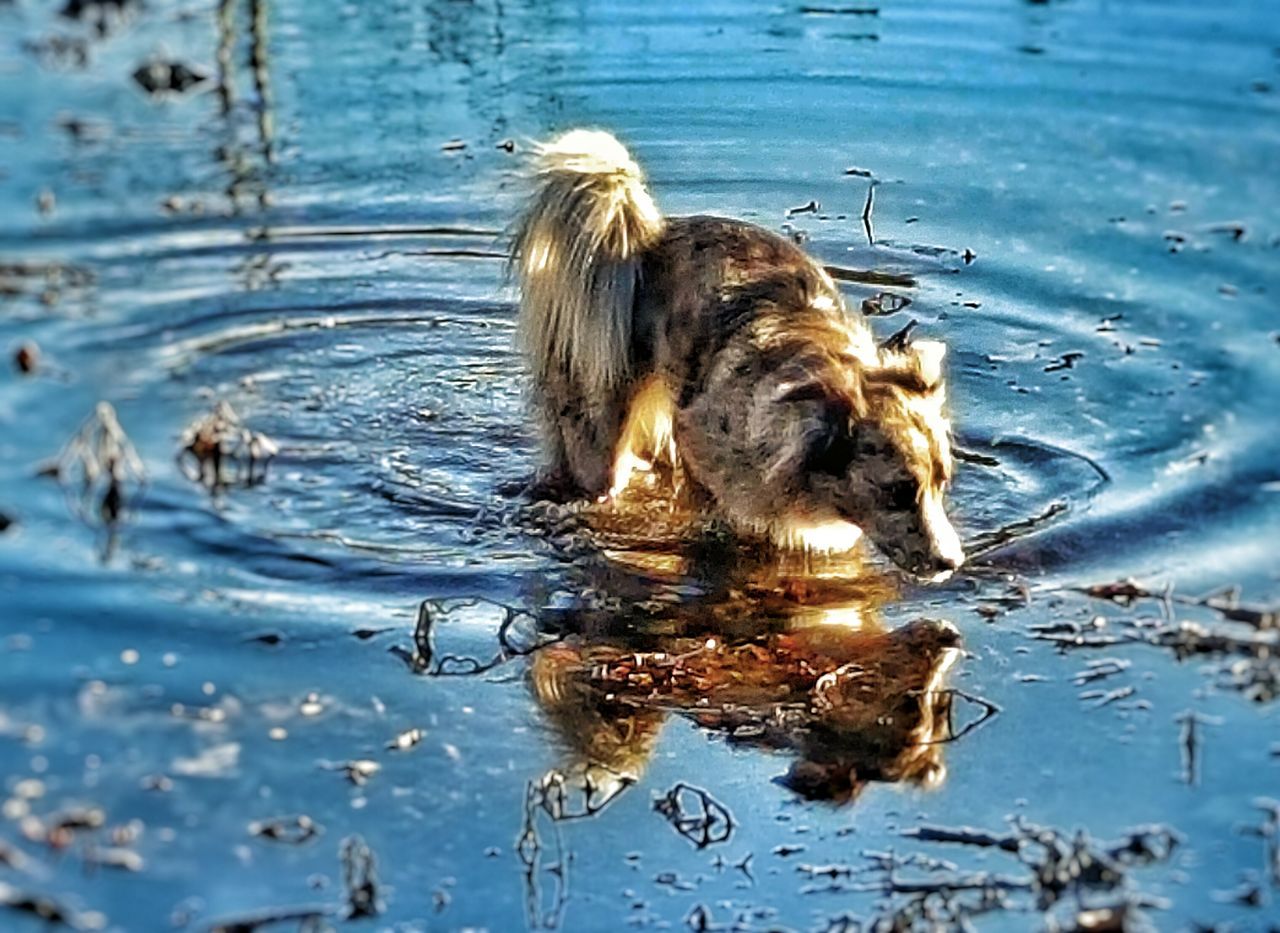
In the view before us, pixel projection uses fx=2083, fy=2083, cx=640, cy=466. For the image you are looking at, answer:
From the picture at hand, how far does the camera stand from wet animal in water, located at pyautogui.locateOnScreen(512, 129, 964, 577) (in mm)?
6852

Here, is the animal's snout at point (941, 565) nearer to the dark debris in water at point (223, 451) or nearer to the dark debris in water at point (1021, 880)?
the dark debris in water at point (1021, 880)

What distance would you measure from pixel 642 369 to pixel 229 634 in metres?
2.18

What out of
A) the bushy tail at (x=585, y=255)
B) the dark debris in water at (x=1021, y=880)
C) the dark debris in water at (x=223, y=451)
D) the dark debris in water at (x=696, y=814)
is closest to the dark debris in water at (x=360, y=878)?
the dark debris in water at (x=696, y=814)

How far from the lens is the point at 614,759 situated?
18.1 ft

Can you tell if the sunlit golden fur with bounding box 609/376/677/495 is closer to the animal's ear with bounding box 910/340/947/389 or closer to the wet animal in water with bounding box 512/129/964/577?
the wet animal in water with bounding box 512/129/964/577

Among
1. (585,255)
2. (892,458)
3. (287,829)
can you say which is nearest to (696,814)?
(287,829)

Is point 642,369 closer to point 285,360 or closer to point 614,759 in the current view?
point 285,360

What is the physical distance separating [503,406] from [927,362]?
1821 mm

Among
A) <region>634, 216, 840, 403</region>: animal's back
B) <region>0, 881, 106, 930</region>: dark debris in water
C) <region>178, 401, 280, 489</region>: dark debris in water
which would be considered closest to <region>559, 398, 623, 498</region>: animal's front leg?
<region>634, 216, 840, 403</region>: animal's back

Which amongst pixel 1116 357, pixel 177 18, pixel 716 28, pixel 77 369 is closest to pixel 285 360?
pixel 177 18

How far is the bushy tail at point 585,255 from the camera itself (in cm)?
Result: 732

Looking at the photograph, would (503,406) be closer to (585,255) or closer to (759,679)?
(585,255)

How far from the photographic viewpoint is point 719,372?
719 cm

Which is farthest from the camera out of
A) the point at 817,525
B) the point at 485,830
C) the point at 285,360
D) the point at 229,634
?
the point at 285,360
